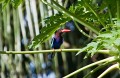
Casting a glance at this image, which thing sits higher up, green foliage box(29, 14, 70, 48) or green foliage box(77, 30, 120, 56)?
green foliage box(29, 14, 70, 48)

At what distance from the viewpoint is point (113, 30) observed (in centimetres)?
140

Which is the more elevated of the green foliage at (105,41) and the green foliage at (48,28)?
the green foliage at (48,28)

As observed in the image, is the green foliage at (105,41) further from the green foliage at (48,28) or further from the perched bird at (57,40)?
the perched bird at (57,40)

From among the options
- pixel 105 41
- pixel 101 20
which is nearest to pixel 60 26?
pixel 101 20

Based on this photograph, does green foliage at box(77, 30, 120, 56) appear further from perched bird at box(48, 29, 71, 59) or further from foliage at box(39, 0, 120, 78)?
perched bird at box(48, 29, 71, 59)

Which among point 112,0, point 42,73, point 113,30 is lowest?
point 42,73

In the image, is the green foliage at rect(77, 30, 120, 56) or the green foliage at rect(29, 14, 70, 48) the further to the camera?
the green foliage at rect(29, 14, 70, 48)

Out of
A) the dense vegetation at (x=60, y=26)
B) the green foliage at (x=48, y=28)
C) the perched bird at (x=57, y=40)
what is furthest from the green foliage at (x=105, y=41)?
the perched bird at (x=57, y=40)

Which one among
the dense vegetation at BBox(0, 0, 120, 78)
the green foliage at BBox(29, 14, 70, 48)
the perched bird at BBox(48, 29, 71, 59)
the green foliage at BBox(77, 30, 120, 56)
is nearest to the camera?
the green foliage at BBox(77, 30, 120, 56)

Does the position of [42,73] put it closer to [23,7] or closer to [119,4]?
[23,7]

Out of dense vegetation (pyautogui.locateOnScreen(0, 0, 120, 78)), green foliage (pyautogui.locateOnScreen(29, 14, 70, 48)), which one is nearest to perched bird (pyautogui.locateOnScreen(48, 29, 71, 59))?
dense vegetation (pyautogui.locateOnScreen(0, 0, 120, 78))

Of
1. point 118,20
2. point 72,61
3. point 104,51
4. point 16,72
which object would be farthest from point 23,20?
point 118,20

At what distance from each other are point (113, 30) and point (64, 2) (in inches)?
39.7

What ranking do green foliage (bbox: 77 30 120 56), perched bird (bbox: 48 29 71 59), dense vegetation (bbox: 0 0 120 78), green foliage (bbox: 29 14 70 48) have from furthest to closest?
perched bird (bbox: 48 29 71 59) < green foliage (bbox: 29 14 70 48) < dense vegetation (bbox: 0 0 120 78) < green foliage (bbox: 77 30 120 56)
